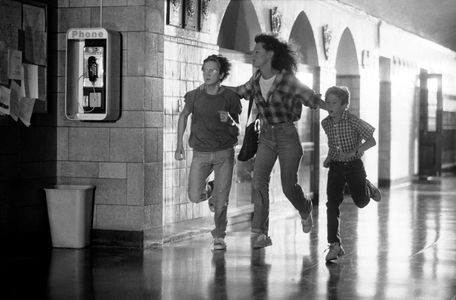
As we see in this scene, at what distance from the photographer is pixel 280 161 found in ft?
27.5

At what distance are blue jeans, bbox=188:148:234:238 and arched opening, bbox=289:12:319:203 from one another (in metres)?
5.56

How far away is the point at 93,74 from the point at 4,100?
3.09 feet

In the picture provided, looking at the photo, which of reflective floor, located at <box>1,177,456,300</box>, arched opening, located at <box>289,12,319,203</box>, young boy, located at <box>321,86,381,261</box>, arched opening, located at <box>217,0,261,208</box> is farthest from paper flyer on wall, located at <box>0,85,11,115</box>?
arched opening, located at <box>289,12,319,203</box>

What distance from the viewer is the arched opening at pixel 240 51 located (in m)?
11.7

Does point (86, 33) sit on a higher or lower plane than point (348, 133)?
higher

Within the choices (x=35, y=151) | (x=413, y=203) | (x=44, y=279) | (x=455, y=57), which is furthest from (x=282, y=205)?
(x=455, y=57)

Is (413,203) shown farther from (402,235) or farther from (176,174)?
(176,174)

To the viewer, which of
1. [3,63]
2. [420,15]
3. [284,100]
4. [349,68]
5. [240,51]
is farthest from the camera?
[420,15]

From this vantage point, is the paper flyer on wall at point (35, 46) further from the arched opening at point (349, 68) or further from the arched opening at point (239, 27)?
the arched opening at point (349, 68)

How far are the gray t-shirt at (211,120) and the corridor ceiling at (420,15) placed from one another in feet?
23.0

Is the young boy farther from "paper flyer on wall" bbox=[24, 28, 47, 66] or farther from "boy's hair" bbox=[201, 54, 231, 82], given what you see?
"paper flyer on wall" bbox=[24, 28, 47, 66]

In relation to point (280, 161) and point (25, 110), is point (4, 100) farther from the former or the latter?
point (280, 161)

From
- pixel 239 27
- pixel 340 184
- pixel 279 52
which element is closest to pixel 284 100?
pixel 279 52

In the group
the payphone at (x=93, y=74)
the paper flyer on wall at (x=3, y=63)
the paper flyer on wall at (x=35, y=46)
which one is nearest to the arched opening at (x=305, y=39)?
the payphone at (x=93, y=74)
